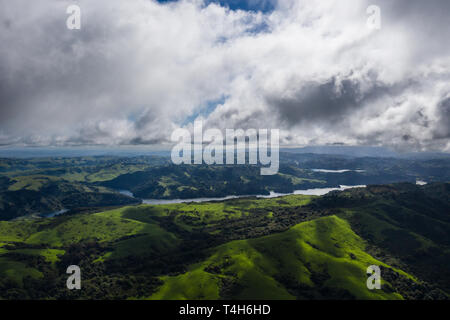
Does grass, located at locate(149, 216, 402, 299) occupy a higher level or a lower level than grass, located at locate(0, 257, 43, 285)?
higher

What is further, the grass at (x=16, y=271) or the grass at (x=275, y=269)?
the grass at (x=16, y=271)

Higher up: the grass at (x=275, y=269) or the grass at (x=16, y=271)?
the grass at (x=275, y=269)

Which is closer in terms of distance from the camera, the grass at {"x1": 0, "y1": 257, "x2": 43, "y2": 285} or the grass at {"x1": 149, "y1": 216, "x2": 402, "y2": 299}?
the grass at {"x1": 149, "y1": 216, "x2": 402, "y2": 299}

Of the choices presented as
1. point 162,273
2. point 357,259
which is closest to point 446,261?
point 357,259

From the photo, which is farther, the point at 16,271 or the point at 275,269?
the point at 16,271

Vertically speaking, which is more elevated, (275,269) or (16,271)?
(275,269)
